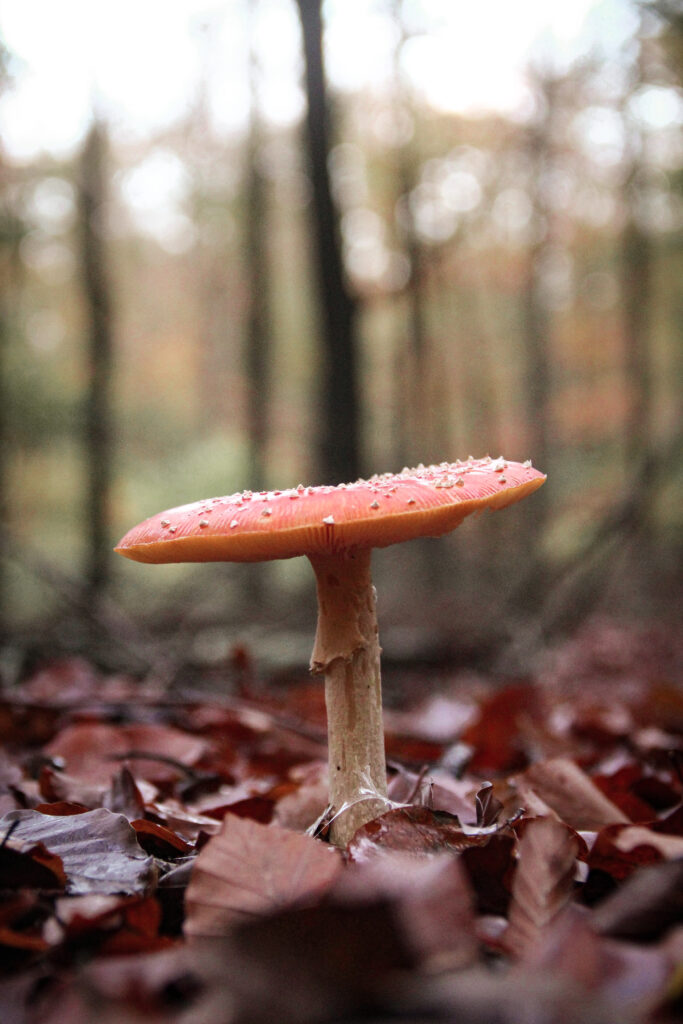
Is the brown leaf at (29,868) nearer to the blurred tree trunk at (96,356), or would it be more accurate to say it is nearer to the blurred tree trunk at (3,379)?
the blurred tree trunk at (3,379)

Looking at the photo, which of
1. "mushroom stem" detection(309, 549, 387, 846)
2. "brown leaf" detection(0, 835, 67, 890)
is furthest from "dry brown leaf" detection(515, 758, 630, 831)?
"brown leaf" detection(0, 835, 67, 890)

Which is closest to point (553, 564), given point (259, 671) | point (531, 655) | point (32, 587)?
point (531, 655)

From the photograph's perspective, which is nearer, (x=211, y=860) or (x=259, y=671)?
(x=211, y=860)

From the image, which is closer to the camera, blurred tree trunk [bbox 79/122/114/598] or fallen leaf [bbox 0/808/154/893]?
fallen leaf [bbox 0/808/154/893]

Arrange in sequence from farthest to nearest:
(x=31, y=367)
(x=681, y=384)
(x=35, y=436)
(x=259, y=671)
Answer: (x=681, y=384)
(x=35, y=436)
(x=31, y=367)
(x=259, y=671)

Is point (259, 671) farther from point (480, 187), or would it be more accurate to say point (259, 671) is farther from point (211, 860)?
point (480, 187)

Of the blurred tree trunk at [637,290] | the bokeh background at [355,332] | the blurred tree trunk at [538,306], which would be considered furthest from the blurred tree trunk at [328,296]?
the blurred tree trunk at [538,306]

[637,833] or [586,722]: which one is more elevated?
[637,833]

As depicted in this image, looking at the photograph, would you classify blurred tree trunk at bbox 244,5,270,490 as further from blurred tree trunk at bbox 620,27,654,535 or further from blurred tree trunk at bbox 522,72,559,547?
blurred tree trunk at bbox 620,27,654,535
